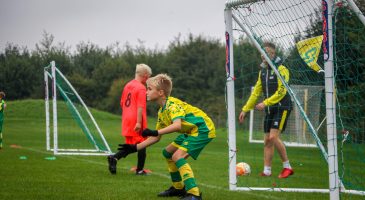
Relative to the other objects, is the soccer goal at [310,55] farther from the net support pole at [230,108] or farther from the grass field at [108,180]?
the grass field at [108,180]

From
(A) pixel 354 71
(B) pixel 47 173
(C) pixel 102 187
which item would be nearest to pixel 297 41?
(A) pixel 354 71

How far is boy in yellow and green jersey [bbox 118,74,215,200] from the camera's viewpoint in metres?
6.65

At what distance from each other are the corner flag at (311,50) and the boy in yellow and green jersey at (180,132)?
5.37 ft

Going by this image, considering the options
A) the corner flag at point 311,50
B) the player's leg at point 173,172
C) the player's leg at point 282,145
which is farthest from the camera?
the player's leg at point 282,145

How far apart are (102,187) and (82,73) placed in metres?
49.9

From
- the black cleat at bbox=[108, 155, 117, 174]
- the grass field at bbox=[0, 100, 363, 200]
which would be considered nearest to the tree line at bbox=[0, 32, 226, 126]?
the grass field at bbox=[0, 100, 363, 200]

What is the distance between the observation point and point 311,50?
7477 millimetres

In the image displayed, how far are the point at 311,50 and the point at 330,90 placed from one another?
5.19 ft

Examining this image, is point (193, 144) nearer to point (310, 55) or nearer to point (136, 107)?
point (310, 55)

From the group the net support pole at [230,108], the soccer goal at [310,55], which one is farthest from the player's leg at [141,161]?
the net support pole at [230,108]

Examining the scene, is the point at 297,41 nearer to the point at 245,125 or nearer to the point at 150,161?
the point at 150,161

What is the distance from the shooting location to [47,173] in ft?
32.0

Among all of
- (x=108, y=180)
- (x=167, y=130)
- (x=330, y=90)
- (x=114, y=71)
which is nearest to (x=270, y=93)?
(x=108, y=180)

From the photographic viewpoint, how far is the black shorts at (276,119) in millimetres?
10016
